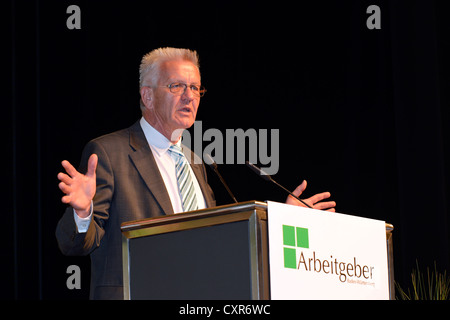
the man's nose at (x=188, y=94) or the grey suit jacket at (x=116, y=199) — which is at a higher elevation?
the man's nose at (x=188, y=94)

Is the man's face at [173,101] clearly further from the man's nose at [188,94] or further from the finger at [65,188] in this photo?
the finger at [65,188]

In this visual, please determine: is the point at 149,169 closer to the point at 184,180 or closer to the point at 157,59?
the point at 184,180

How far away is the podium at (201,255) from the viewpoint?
6.37ft

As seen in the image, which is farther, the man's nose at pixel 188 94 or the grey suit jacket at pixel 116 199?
the man's nose at pixel 188 94

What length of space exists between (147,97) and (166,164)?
16.8 inches

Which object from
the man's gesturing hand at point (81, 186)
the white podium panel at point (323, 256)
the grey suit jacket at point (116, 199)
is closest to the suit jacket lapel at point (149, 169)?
the grey suit jacket at point (116, 199)

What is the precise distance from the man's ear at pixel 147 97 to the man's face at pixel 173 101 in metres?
0.02

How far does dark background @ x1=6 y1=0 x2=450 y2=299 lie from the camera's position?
4527 millimetres

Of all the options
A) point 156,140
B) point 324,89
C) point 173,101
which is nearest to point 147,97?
point 173,101

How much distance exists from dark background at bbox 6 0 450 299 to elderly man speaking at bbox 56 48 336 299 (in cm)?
119

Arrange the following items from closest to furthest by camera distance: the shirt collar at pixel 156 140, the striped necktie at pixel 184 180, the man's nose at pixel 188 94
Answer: the striped necktie at pixel 184 180 → the shirt collar at pixel 156 140 → the man's nose at pixel 188 94

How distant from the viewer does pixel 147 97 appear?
3.27m
